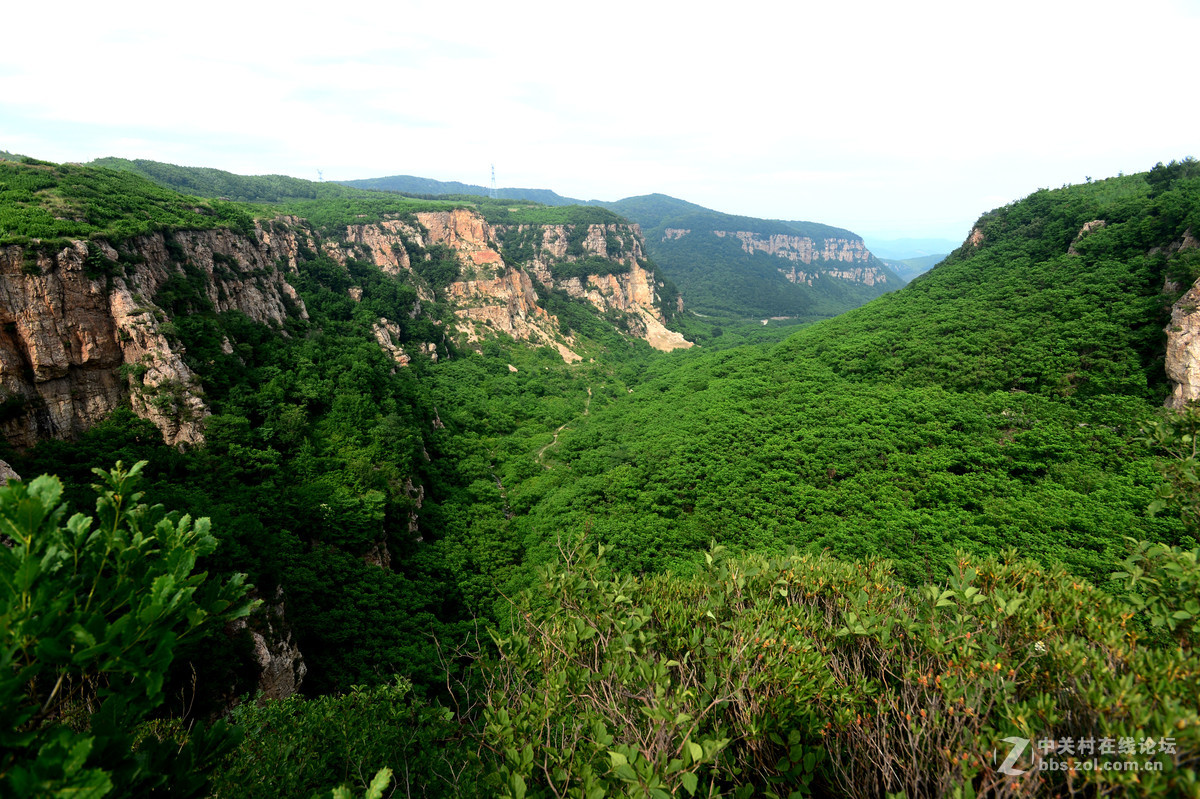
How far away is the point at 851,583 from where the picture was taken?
1017cm

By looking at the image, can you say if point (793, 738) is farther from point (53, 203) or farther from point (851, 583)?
point (53, 203)

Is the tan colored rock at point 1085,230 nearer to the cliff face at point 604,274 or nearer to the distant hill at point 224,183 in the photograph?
the cliff face at point 604,274

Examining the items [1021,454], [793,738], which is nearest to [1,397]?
[793,738]

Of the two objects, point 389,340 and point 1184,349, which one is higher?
point 1184,349

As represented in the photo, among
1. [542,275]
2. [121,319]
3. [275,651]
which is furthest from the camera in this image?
[542,275]

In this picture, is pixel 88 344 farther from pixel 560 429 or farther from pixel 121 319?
pixel 560 429

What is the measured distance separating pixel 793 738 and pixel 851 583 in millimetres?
4775

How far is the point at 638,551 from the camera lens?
27.7 metres

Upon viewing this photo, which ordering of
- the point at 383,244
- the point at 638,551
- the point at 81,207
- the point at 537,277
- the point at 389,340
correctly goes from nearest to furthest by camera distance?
the point at 81,207 → the point at 638,551 → the point at 389,340 → the point at 383,244 → the point at 537,277

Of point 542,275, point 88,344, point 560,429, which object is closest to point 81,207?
point 88,344

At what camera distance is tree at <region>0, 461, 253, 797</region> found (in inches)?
126

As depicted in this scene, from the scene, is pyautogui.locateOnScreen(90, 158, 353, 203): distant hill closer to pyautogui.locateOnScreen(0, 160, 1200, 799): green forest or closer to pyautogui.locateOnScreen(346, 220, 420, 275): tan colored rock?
pyautogui.locateOnScreen(346, 220, 420, 275): tan colored rock

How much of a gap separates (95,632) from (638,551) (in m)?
25.8

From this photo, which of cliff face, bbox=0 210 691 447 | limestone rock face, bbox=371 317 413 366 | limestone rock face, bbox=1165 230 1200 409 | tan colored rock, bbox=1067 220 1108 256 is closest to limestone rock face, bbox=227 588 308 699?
cliff face, bbox=0 210 691 447
